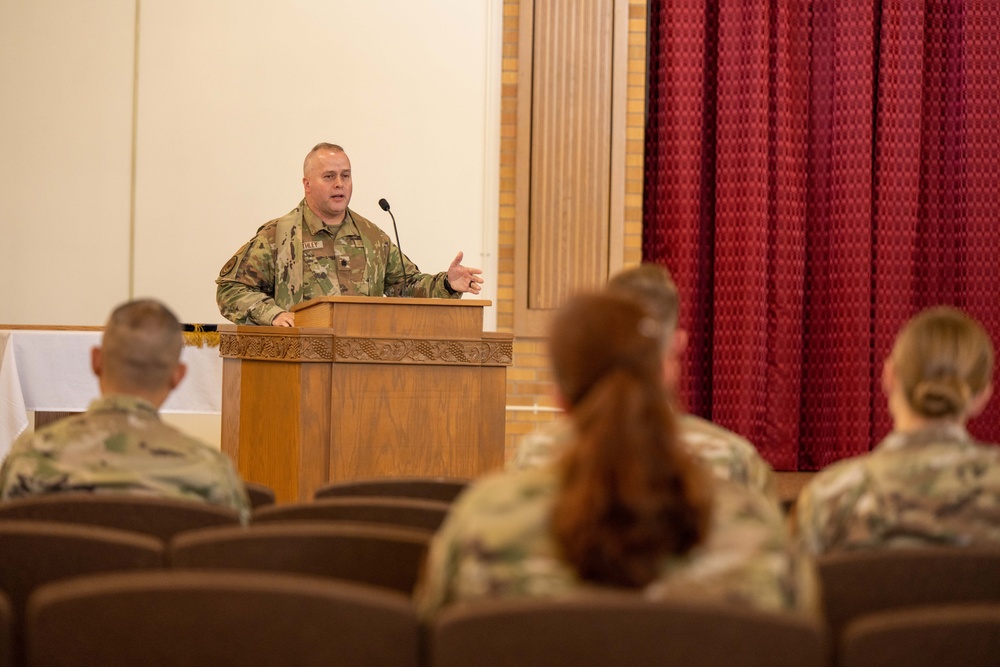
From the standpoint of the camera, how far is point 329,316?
408 cm

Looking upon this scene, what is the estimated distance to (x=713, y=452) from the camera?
2.28m

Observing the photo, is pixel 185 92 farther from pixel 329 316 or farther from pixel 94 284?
pixel 329 316

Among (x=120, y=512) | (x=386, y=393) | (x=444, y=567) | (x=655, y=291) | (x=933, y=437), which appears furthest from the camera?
Result: (x=386, y=393)

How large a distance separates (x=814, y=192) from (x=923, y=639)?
579 centimetres

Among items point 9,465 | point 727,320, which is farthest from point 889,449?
point 727,320

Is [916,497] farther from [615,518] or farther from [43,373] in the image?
[43,373]

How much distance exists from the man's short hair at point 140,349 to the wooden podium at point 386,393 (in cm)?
157

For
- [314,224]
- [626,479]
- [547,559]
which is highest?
[314,224]

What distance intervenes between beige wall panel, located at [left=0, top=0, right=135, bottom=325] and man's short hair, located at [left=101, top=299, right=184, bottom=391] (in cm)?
451

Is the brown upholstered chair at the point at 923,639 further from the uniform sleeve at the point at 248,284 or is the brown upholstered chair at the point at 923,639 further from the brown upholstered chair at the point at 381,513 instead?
the uniform sleeve at the point at 248,284

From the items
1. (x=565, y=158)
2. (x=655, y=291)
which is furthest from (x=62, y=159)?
(x=655, y=291)

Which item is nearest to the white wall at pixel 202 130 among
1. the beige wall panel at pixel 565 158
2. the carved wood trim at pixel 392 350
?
the beige wall panel at pixel 565 158

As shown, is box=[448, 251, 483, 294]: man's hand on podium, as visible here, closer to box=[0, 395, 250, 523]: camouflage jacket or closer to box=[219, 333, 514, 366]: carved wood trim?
box=[219, 333, 514, 366]: carved wood trim

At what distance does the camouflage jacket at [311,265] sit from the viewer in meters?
5.06
